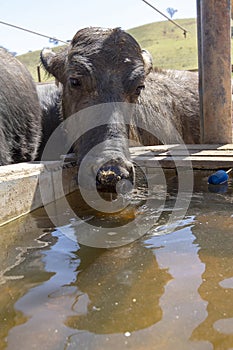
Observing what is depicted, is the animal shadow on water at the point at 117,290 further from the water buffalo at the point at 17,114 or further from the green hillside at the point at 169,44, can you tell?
the green hillside at the point at 169,44

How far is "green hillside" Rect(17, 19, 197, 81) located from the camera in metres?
60.2

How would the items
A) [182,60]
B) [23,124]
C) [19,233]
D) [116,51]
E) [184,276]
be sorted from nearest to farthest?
→ 1. [184,276]
2. [19,233]
3. [116,51]
4. [23,124]
5. [182,60]

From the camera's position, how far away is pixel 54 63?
4684 mm

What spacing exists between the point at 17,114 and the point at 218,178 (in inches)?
Result: 92.3

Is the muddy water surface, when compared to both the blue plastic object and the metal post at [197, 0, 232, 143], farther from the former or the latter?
the metal post at [197, 0, 232, 143]

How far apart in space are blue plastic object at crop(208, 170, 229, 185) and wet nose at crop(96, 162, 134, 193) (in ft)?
4.72

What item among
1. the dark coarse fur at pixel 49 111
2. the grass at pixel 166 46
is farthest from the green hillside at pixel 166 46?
the dark coarse fur at pixel 49 111

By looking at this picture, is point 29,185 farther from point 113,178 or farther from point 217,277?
point 217,277

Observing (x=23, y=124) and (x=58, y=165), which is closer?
(x=58, y=165)

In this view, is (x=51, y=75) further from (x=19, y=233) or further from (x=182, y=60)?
(x=182, y=60)

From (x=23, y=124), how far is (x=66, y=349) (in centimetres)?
371

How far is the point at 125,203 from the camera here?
370cm

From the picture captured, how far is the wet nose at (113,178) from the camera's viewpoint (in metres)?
2.91

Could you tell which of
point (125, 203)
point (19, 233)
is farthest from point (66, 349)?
point (125, 203)
